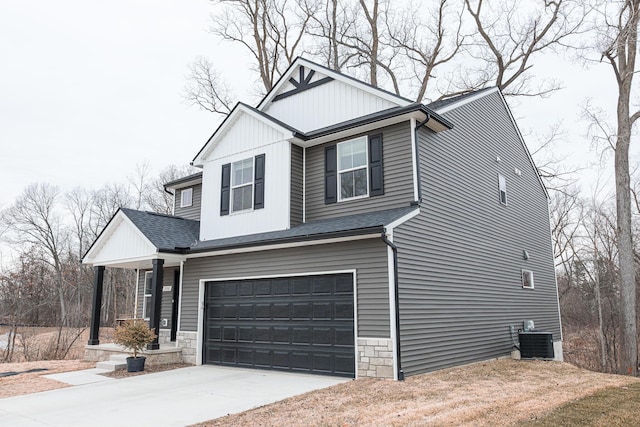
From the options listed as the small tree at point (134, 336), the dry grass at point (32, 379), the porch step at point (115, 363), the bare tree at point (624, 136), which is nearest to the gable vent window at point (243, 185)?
the small tree at point (134, 336)

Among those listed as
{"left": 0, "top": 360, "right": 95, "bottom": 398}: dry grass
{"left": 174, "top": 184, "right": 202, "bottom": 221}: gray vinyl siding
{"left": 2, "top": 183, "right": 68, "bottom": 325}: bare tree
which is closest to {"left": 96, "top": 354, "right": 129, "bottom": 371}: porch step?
{"left": 0, "top": 360, "right": 95, "bottom": 398}: dry grass

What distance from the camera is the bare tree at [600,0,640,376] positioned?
13.8 m

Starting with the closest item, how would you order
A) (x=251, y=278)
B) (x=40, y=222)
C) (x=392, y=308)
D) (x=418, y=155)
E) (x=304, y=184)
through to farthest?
(x=392, y=308) < (x=418, y=155) < (x=251, y=278) < (x=304, y=184) < (x=40, y=222)

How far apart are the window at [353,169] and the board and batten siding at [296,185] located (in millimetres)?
1060

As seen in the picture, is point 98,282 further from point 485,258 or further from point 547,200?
point 547,200

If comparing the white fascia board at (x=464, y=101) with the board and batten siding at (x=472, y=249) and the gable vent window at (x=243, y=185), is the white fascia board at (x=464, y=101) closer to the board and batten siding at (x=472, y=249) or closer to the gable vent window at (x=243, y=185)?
the board and batten siding at (x=472, y=249)

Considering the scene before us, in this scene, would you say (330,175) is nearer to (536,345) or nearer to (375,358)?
(375,358)

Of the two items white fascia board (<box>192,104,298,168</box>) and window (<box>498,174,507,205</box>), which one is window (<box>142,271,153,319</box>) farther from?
window (<box>498,174,507,205</box>)

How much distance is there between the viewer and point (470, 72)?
2053 centimetres

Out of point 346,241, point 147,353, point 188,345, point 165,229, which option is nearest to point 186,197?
point 165,229

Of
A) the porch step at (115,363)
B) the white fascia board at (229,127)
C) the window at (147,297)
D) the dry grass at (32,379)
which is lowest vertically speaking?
the dry grass at (32,379)

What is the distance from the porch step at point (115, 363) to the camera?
412 inches

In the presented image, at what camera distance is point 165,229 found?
40.7 feet

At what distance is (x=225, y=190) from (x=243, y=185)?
0.65 m
